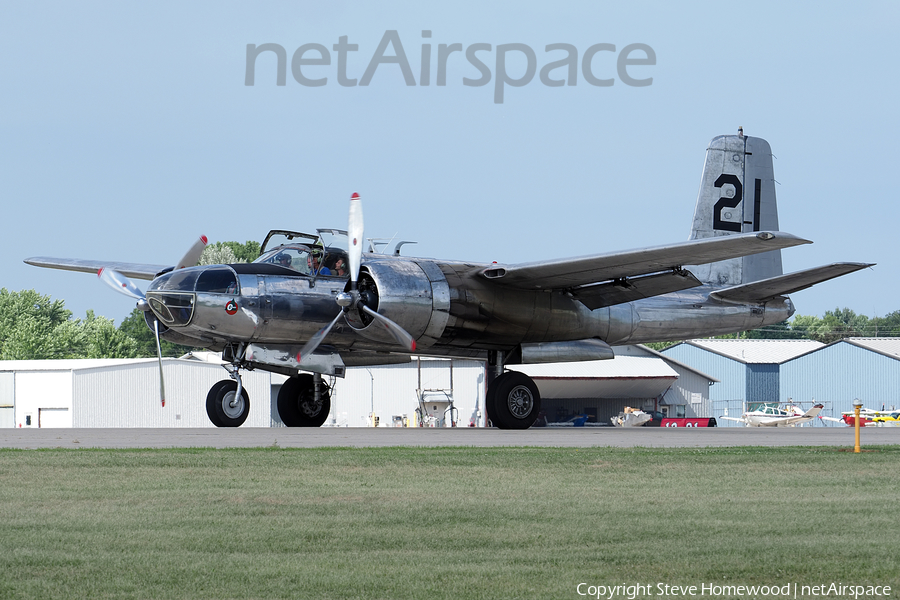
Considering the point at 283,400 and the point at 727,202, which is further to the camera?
the point at 727,202

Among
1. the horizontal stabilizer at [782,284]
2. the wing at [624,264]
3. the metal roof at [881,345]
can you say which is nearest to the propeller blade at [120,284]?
the wing at [624,264]

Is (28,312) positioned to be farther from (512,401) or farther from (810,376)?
(512,401)

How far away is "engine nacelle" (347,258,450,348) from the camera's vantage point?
66.5 feet

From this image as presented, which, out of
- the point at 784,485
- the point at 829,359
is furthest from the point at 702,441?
the point at 829,359

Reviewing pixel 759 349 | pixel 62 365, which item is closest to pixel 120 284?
pixel 62 365

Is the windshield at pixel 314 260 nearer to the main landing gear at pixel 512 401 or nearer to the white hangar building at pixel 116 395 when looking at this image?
the main landing gear at pixel 512 401

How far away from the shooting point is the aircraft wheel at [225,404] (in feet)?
73.0

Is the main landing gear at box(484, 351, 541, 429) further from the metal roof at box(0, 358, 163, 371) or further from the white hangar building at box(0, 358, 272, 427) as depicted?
the metal roof at box(0, 358, 163, 371)

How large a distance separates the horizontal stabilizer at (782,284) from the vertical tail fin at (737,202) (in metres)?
1.76

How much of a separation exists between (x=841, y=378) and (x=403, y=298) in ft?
194

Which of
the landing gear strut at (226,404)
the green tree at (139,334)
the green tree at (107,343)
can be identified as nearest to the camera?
the landing gear strut at (226,404)

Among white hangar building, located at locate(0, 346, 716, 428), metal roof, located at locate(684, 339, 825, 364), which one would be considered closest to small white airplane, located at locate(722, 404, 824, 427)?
metal roof, located at locate(684, 339, 825, 364)

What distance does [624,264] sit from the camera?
20906mm

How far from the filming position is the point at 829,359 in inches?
2862
